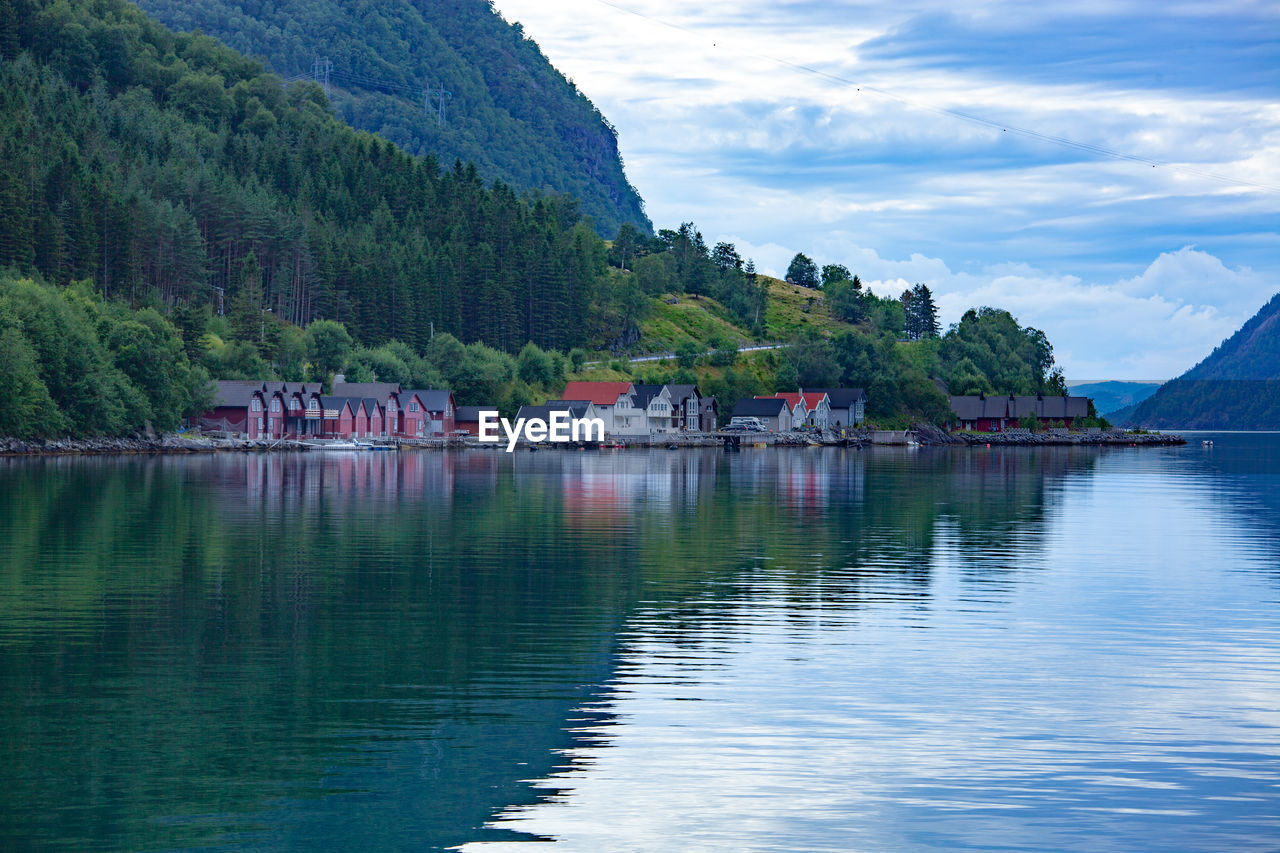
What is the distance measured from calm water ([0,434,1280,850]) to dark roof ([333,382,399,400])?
11620cm

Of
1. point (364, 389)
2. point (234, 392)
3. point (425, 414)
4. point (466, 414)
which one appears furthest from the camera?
point (466, 414)

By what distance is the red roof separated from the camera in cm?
18775

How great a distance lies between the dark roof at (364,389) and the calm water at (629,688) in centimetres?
11620

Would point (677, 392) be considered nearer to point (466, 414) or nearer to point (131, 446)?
point (466, 414)

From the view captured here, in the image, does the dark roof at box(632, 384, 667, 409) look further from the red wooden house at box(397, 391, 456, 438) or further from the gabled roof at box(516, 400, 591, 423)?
the red wooden house at box(397, 391, 456, 438)

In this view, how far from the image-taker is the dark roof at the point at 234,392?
477ft

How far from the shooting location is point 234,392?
146250 millimetres

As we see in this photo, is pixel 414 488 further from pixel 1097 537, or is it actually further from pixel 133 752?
pixel 133 752

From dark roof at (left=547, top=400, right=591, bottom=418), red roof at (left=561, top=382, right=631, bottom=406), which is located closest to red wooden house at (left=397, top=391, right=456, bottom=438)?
dark roof at (left=547, top=400, right=591, bottom=418)

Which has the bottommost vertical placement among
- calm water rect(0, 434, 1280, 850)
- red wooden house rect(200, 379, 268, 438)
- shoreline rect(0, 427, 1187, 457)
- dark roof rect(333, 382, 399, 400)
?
calm water rect(0, 434, 1280, 850)

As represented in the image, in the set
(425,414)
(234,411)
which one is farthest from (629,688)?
(425,414)

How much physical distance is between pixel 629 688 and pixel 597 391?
16686cm

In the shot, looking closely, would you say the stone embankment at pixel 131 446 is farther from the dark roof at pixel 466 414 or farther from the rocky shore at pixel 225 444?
the dark roof at pixel 466 414

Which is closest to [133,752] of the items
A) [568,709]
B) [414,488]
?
[568,709]
